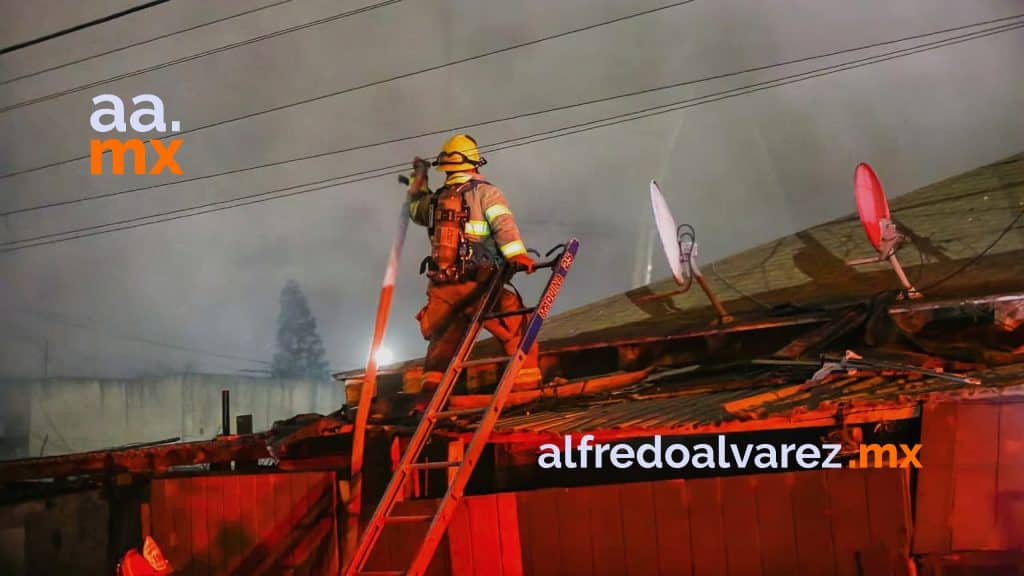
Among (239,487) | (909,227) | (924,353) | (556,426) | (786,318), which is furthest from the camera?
(909,227)

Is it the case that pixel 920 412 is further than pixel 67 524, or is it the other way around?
pixel 67 524

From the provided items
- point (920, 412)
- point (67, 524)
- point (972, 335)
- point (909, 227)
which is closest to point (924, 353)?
point (972, 335)

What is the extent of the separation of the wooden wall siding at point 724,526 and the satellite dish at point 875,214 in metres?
4.10

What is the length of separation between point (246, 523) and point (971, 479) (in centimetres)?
631

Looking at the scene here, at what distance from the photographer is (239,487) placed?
961 centimetres

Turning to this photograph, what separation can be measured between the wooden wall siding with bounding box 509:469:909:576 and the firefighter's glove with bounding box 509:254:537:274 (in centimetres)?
189

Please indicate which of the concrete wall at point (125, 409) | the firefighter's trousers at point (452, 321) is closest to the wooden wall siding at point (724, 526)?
the firefighter's trousers at point (452, 321)

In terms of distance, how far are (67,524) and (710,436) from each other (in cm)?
952

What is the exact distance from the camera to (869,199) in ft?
36.9

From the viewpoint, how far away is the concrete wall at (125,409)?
140 ft

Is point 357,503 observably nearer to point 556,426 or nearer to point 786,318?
point 556,426

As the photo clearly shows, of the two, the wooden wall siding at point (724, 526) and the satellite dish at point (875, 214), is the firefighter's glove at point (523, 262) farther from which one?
the satellite dish at point (875, 214)

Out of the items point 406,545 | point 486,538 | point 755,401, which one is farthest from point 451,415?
point 755,401

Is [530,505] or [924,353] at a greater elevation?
[924,353]
